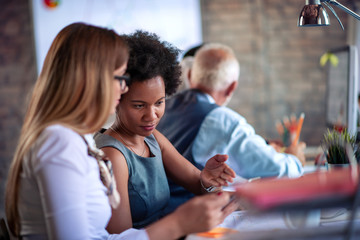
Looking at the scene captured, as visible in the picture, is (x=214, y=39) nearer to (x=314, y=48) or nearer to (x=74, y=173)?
(x=314, y=48)

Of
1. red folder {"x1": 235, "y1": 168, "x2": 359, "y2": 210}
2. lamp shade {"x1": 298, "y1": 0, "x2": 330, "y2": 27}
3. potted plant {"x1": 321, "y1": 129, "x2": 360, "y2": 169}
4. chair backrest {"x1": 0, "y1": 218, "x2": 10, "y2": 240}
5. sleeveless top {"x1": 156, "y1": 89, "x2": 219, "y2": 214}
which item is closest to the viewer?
red folder {"x1": 235, "y1": 168, "x2": 359, "y2": 210}

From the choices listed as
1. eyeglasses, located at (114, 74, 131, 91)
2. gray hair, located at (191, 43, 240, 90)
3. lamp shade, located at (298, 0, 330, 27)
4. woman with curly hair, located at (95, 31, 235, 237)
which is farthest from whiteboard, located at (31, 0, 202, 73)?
eyeglasses, located at (114, 74, 131, 91)

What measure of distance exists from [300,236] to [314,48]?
3813 mm

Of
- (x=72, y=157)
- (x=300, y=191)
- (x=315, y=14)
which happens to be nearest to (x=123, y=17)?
(x=315, y=14)

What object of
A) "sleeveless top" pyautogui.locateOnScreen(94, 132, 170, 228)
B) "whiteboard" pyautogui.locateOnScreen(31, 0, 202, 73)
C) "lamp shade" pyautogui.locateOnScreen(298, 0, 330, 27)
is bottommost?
"sleeveless top" pyautogui.locateOnScreen(94, 132, 170, 228)

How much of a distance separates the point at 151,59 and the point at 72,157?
535 mm

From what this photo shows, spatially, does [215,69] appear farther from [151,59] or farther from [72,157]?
[72,157]

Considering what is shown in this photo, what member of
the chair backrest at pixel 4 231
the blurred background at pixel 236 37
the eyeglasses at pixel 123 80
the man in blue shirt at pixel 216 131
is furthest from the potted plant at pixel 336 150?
the blurred background at pixel 236 37

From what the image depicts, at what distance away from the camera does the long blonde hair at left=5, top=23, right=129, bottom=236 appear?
0.98m

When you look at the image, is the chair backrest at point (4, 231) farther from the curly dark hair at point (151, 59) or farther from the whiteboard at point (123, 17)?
the whiteboard at point (123, 17)

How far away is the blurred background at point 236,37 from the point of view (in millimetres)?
4141

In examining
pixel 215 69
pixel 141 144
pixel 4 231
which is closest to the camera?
pixel 4 231

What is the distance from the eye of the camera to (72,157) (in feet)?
3.00

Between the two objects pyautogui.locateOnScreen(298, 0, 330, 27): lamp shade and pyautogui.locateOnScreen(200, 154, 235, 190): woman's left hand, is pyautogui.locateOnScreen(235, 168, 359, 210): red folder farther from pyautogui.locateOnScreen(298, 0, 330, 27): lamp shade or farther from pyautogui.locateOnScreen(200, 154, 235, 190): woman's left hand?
pyautogui.locateOnScreen(298, 0, 330, 27): lamp shade
